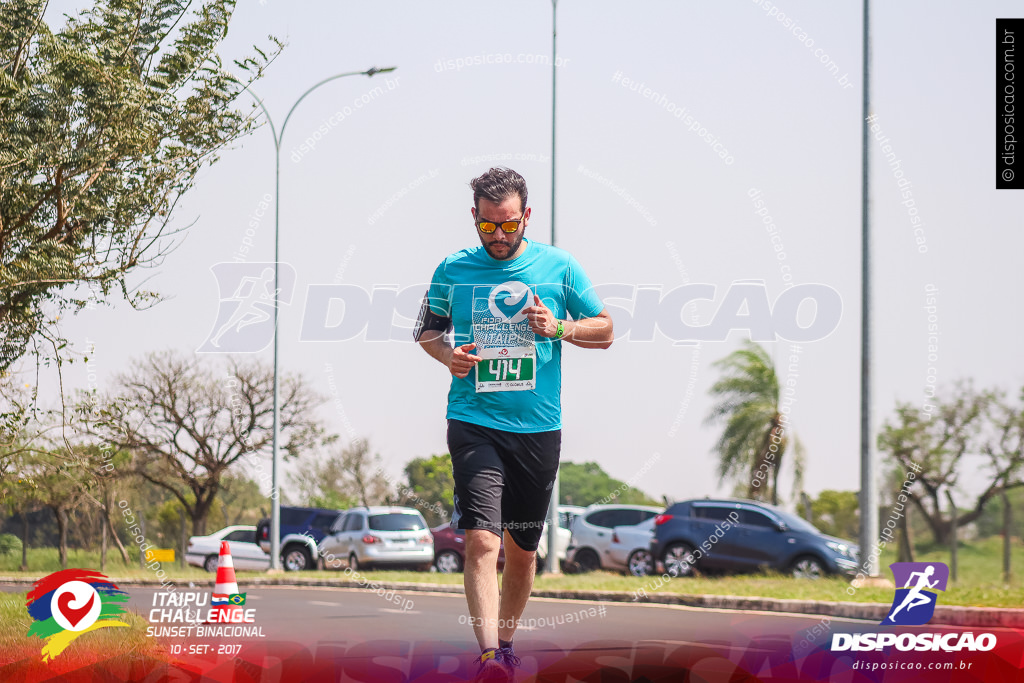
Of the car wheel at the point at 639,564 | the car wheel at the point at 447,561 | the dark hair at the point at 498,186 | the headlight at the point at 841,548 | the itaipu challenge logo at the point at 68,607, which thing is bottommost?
the car wheel at the point at 447,561

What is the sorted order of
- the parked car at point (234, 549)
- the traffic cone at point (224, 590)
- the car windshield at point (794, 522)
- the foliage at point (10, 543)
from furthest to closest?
1. the parked car at point (234, 549)
2. the car windshield at point (794, 522)
3. the foliage at point (10, 543)
4. the traffic cone at point (224, 590)

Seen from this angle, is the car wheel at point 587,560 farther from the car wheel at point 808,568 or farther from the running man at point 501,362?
the running man at point 501,362

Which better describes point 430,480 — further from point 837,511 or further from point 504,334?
point 504,334

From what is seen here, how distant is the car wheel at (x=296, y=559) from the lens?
70.3ft

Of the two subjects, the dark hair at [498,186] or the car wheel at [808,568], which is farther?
the car wheel at [808,568]

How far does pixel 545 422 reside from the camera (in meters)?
4.53

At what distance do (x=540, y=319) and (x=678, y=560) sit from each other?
40.7ft

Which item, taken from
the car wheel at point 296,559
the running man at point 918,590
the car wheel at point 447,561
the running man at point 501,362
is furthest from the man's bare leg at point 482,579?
the car wheel at point 296,559

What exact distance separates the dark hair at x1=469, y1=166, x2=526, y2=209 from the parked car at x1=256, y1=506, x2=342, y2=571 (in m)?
17.4

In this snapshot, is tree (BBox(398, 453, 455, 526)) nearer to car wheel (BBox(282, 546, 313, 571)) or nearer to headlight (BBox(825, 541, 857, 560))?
car wheel (BBox(282, 546, 313, 571))

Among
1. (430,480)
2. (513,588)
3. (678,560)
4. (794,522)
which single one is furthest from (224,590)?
(430,480)

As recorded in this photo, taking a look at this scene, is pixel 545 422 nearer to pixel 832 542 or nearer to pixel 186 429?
pixel 832 542

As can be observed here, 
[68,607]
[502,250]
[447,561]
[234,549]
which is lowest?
[234,549]

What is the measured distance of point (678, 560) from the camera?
16062mm
